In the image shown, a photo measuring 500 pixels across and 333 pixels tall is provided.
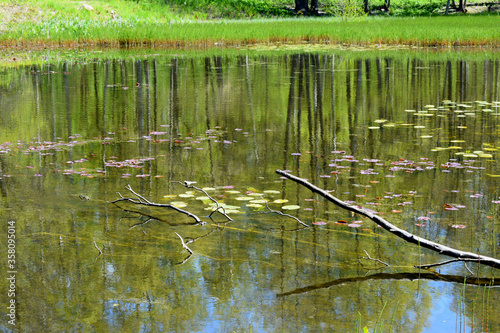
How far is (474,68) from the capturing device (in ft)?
49.7

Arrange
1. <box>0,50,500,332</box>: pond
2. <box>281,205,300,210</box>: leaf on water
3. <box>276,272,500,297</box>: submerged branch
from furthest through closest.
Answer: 1. <box>281,205,300,210</box>: leaf on water
2. <box>276,272,500,297</box>: submerged branch
3. <box>0,50,500,332</box>: pond

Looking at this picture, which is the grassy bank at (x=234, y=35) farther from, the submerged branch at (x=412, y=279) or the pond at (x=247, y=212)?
the submerged branch at (x=412, y=279)

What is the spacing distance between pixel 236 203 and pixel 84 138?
11.3 feet

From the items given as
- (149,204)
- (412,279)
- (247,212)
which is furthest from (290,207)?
(412,279)

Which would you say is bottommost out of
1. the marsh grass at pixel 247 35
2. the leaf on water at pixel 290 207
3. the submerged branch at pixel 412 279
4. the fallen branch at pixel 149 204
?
the submerged branch at pixel 412 279

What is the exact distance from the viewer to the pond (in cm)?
314

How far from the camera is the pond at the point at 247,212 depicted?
124 inches

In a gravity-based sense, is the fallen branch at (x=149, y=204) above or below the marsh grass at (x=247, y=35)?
below

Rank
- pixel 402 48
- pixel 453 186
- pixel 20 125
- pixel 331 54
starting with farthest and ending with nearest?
1. pixel 402 48
2. pixel 331 54
3. pixel 20 125
4. pixel 453 186

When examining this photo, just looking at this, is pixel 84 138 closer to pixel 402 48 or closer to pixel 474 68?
pixel 474 68

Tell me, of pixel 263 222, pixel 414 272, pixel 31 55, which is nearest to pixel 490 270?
pixel 414 272

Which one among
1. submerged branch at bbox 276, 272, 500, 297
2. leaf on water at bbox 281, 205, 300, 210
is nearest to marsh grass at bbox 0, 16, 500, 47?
leaf on water at bbox 281, 205, 300, 210

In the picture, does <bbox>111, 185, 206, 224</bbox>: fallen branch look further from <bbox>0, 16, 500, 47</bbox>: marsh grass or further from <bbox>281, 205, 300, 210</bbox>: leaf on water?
<bbox>0, 16, 500, 47</bbox>: marsh grass

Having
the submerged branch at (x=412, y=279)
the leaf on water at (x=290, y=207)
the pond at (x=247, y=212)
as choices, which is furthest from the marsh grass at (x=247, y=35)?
the submerged branch at (x=412, y=279)
